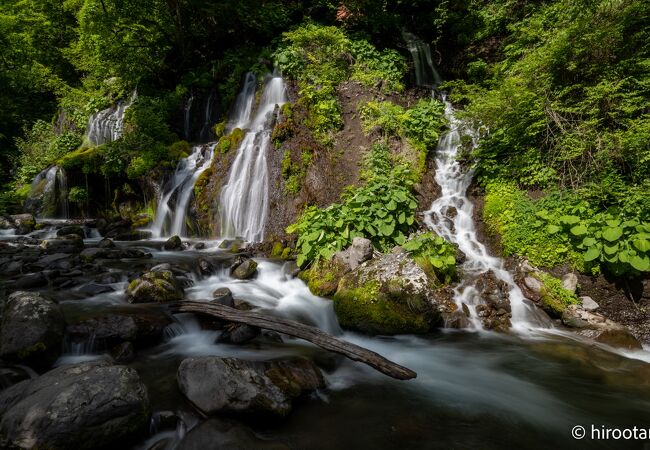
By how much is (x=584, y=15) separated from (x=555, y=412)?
25.9ft

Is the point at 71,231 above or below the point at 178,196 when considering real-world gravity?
below

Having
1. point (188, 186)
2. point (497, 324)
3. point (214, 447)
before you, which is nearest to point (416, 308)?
point (497, 324)

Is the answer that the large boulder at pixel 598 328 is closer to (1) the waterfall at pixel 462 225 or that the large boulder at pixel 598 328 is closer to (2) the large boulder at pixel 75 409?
(1) the waterfall at pixel 462 225

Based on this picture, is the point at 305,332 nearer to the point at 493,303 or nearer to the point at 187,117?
the point at 493,303

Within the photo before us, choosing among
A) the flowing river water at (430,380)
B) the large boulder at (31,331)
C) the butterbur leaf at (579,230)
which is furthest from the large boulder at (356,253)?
the large boulder at (31,331)

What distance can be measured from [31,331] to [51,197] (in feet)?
39.0

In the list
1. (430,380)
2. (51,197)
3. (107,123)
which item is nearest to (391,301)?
(430,380)

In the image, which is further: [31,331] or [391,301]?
[391,301]

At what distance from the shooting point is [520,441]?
311cm

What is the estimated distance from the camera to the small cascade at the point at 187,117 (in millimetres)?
14424

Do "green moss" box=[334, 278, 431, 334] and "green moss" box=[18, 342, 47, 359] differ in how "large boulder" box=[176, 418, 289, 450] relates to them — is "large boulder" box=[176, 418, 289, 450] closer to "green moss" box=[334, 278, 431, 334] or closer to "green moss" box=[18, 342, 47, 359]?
"green moss" box=[18, 342, 47, 359]

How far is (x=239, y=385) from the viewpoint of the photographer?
3076 millimetres

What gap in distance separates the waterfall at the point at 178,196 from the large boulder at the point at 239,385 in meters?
8.07

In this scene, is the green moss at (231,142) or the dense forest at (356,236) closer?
the dense forest at (356,236)
